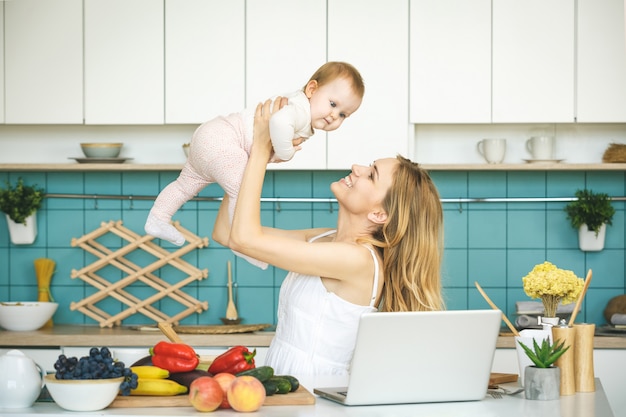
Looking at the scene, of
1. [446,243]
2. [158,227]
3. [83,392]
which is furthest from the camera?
[446,243]

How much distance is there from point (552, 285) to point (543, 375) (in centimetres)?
46

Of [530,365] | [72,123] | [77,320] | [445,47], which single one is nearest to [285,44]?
[445,47]

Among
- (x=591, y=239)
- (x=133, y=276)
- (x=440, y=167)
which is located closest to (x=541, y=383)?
(x=440, y=167)

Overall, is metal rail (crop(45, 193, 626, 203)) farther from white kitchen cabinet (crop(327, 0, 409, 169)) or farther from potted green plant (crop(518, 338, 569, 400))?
potted green plant (crop(518, 338, 569, 400))

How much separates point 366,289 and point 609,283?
2.10 meters

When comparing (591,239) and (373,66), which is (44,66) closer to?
(373,66)

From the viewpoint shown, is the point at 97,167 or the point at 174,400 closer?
the point at 174,400

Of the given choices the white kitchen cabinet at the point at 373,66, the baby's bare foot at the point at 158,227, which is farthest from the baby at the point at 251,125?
the white kitchen cabinet at the point at 373,66

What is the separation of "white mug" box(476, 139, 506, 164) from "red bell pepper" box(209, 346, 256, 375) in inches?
87.1

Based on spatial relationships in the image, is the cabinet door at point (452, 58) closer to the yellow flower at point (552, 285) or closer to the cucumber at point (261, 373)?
the yellow flower at point (552, 285)

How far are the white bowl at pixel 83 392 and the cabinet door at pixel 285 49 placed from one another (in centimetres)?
219

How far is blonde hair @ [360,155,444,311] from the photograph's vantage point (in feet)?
7.96

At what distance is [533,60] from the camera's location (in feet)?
12.7

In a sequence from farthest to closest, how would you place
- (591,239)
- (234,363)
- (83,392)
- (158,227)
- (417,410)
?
1. (591,239)
2. (158,227)
3. (234,363)
4. (417,410)
5. (83,392)
